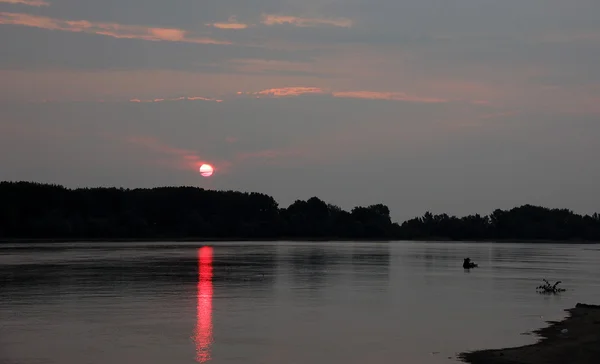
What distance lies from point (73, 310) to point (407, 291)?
968 inches

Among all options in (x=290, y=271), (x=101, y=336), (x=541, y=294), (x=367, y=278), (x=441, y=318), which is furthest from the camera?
(x=290, y=271)

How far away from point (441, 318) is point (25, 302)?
73.5 ft

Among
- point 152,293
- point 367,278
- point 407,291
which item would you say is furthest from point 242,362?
point 367,278

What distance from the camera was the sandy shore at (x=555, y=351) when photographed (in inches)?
1035

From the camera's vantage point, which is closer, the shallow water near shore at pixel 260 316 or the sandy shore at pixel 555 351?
the sandy shore at pixel 555 351

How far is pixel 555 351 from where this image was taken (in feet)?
Answer: 90.8

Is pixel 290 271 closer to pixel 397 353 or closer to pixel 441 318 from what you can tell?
pixel 441 318

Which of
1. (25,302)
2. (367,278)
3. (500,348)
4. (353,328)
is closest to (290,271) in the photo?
(367,278)

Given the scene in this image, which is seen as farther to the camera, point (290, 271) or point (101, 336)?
point (290, 271)

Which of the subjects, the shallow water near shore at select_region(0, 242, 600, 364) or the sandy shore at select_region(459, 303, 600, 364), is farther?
the shallow water near shore at select_region(0, 242, 600, 364)

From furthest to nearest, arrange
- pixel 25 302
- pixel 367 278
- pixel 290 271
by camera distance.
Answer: pixel 290 271 → pixel 367 278 → pixel 25 302

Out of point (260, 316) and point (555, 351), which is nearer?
point (555, 351)

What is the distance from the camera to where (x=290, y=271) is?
76.2m

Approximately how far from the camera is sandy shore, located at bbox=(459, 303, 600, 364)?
26297 millimetres
